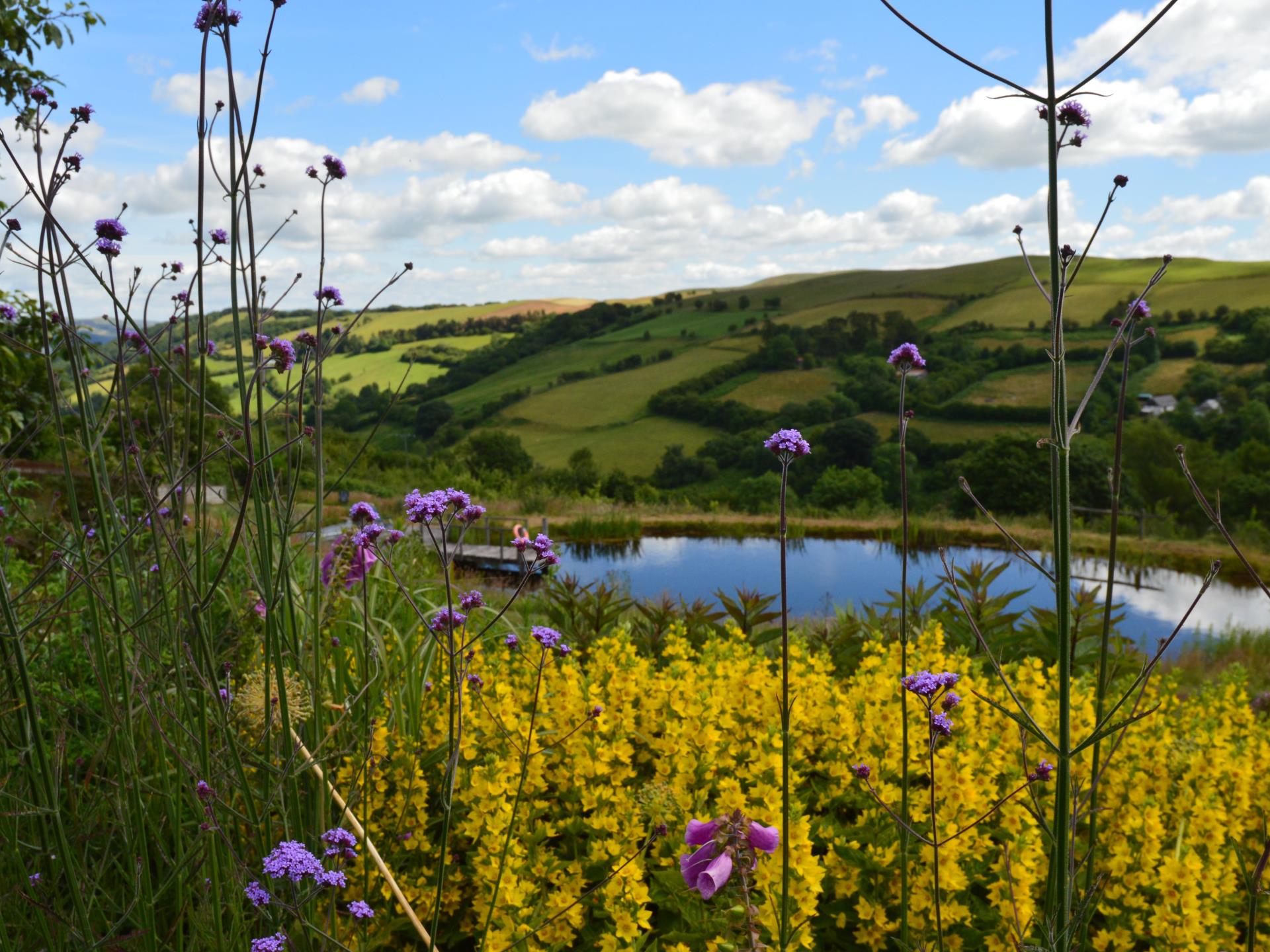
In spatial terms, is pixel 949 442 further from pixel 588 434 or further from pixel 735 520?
pixel 735 520

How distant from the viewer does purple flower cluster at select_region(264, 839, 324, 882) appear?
1124 mm

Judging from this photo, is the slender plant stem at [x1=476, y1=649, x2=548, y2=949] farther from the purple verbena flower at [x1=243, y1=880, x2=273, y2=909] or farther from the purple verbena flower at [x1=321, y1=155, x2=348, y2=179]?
the purple verbena flower at [x1=321, y1=155, x2=348, y2=179]

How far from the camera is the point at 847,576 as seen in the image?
14.2 meters

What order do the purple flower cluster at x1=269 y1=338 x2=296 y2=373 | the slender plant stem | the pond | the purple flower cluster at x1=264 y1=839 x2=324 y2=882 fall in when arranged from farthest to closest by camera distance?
the pond, the slender plant stem, the purple flower cluster at x1=269 y1=338 x2=296 y2=373, the purple flower cluster at x1=264 y1=839 x2=324 y2=882

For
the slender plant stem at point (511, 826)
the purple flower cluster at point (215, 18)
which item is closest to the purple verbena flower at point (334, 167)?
the purple flower cluster at point (215, 18)

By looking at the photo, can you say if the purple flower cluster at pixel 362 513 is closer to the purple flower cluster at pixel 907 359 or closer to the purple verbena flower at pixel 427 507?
the purple verbena flower at pixel 427 507

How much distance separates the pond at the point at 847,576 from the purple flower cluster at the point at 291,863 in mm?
9882

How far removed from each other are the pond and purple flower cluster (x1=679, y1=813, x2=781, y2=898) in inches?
388

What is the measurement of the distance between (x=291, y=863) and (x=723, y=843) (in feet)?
1.93

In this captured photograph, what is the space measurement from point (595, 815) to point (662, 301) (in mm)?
78325

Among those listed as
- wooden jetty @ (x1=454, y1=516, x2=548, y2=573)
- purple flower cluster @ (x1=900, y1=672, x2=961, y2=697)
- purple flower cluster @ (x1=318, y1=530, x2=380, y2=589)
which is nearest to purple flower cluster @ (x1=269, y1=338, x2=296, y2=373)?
purple flower cluster @ (x1=900, y1=672, x2=961, y2=697)

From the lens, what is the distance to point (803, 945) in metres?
1.93

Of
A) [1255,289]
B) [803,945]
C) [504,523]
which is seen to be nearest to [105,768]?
[803,945]

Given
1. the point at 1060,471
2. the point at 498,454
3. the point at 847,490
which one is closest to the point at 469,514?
the point at 1060,471
